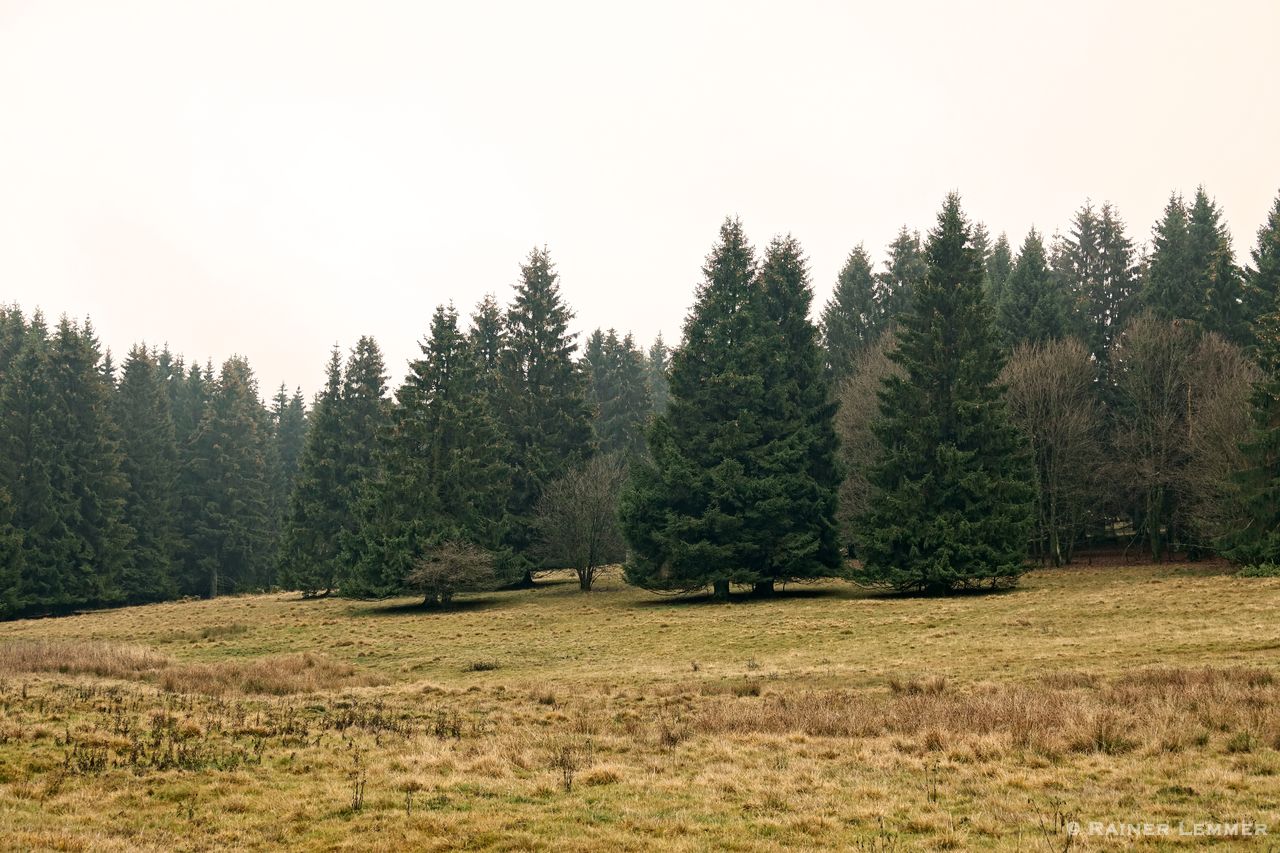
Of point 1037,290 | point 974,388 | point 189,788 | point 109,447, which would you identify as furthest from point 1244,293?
point 109,447

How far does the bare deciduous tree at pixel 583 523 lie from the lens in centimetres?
5084

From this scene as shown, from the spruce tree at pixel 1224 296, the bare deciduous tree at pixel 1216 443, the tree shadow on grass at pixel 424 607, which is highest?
the spruce tree at pixel 1224 296

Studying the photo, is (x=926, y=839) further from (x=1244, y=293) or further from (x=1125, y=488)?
(x=1244, y=293)

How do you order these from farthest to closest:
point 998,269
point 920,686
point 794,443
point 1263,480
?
point 998,269 → point 794,443 → point 1263,480 → point 920,686

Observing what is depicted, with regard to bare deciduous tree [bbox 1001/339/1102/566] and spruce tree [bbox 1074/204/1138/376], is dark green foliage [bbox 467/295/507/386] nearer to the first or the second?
bare deciduous tree [bbox 1001/339/1102/566]

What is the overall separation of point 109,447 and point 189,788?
63.8m

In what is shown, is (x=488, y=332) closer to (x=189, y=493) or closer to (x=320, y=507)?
(x=320, y=507)

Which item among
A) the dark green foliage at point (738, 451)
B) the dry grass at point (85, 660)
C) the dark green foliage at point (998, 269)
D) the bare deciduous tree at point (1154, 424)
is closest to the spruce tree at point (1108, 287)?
the dark green foliage at point (998, 269)

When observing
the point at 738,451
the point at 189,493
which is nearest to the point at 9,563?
the point at 189,493

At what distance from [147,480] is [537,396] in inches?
1489

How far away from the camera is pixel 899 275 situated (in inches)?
2832

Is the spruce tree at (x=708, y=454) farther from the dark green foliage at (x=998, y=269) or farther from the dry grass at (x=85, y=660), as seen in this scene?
the dark green foliage at (x=998, y=269)

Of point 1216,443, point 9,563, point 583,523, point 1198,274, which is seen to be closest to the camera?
point 1216,443

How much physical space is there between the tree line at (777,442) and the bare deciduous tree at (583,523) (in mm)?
173
